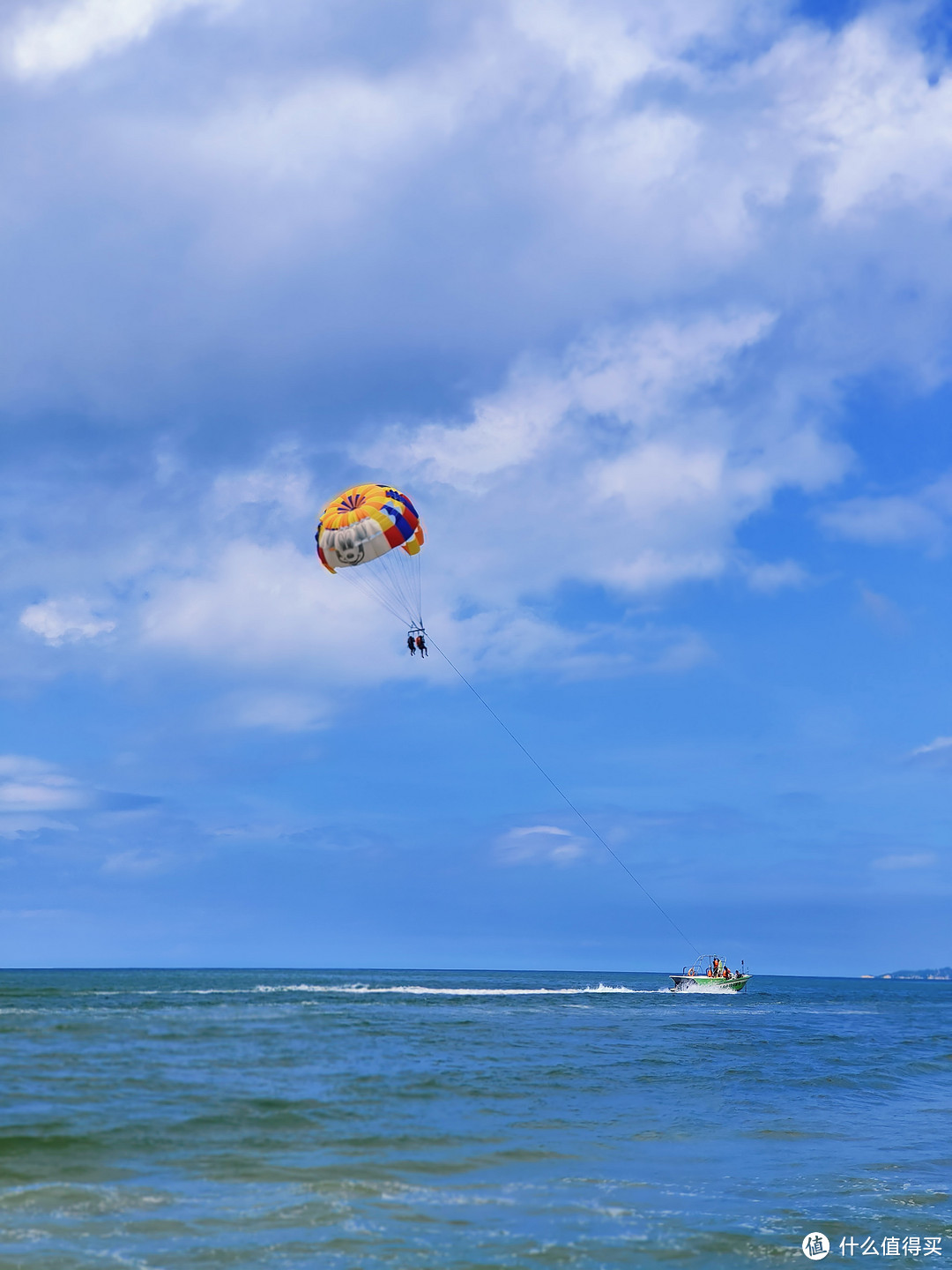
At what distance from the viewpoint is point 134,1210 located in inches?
450

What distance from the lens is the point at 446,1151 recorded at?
15.2m

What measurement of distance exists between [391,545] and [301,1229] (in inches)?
844

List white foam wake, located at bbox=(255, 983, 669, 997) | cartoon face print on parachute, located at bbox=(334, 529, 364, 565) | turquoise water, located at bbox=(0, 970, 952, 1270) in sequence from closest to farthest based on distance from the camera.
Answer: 1. turquoise water, located at bbox=(0, 970, 952, 1270)
2. cartoon face print on parachute, located at bbox=(334, 529, 364, 565)
3. white foam wake, located at bbox=(255, 983, 669, 997)

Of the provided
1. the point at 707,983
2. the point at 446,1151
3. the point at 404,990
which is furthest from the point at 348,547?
the point at 707,983

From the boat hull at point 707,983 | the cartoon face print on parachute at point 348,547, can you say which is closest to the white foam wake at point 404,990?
the boat hull at point 707,983

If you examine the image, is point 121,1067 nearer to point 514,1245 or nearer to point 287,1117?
point 287,1117

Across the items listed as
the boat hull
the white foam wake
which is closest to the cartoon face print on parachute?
the white foam wake

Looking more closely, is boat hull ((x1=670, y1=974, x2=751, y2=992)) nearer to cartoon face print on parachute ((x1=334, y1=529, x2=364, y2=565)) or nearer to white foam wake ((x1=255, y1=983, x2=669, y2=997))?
white foam wake ((x1=255, y1=983, x2=669, y2=997))

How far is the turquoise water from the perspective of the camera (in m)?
10.5

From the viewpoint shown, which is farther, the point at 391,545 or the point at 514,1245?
the point at 391,545

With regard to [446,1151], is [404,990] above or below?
below

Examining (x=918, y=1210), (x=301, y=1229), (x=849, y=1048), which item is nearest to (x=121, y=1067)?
(x=301, y=1229)

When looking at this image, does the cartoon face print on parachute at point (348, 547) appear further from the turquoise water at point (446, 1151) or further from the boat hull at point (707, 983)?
the boat hull at point (707, 983)

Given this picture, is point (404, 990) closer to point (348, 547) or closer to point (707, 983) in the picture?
point (707, 983)
